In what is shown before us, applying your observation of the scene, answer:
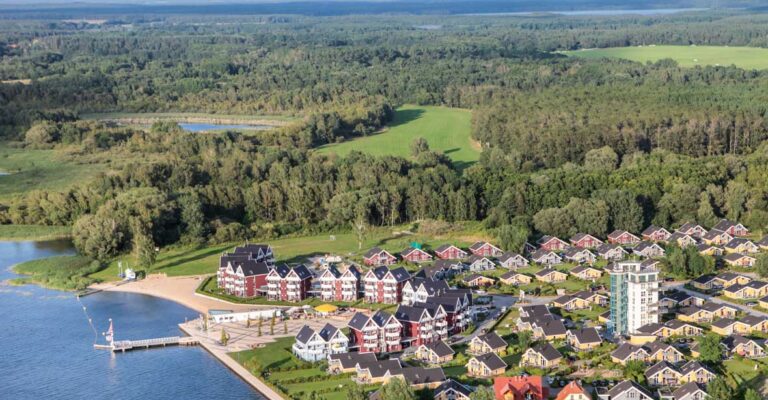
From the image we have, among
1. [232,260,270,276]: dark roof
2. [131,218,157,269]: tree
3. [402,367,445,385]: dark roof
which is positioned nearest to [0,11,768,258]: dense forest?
[131,218,157,269]: tree

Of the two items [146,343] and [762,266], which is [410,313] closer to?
[146,343]

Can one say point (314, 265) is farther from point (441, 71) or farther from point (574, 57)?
point (574, 57)

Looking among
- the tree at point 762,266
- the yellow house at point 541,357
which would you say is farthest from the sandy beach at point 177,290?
the tree at point 762,266

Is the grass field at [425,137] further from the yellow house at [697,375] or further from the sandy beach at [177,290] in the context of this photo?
the yellow house at [697,375]

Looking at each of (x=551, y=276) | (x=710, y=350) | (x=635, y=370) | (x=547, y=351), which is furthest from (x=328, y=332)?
(x=551, y=276)

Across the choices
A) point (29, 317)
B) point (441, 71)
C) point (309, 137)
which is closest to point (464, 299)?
point (29, 317)

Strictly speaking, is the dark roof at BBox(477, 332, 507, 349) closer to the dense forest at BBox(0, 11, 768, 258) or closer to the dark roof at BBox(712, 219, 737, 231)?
the dense forest at BBox(0, 11, 768, 258)
